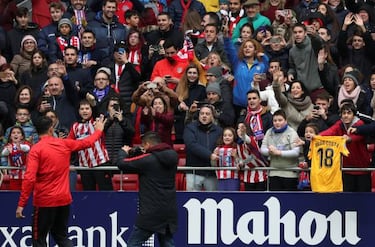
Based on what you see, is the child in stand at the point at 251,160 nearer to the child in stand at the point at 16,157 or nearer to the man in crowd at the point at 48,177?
the man in crowd at the point at 48,177

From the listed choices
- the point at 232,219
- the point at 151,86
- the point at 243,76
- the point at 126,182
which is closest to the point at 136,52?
the point at 151,86

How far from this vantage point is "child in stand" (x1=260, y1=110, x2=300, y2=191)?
19219 mm

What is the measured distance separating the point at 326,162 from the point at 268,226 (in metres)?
1.27

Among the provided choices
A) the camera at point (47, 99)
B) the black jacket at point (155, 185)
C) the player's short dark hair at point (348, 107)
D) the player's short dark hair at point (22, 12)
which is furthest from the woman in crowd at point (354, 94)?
the player's short dark hair at point (22, 12)

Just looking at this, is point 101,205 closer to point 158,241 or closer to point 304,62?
point 158,241

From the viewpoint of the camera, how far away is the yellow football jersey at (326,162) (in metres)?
19.0

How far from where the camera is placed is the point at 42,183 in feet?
57.3

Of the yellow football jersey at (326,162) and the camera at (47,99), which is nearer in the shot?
the yellow football jersey at (326,162)

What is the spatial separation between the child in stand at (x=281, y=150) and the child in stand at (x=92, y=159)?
220 centimetres

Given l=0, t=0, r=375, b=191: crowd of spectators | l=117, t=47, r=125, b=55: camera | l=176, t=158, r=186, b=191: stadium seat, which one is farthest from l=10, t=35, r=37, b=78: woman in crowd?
l=176, t=158, r=186, b=191: stadium seat

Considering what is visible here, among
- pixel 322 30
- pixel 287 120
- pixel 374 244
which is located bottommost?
pixel 374 244

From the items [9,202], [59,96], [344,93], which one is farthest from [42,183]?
Result: [344,93]

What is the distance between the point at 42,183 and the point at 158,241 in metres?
2.43

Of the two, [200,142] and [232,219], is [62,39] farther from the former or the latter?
[232,219]
